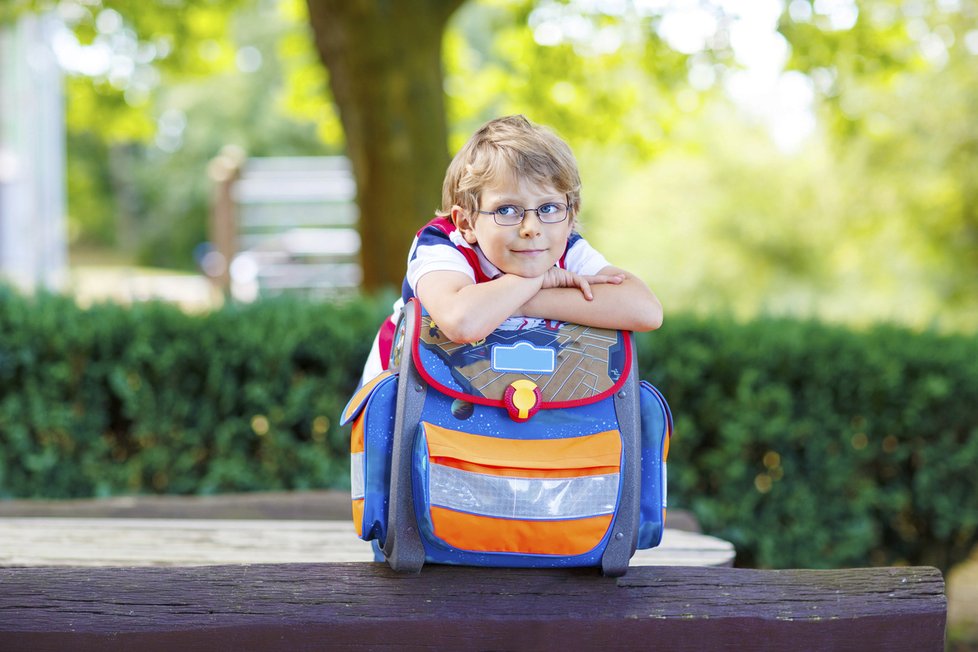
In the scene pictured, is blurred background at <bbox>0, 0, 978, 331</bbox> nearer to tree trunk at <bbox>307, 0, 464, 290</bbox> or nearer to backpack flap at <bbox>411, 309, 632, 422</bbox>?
tree trunk at <bbox>307, 0, 464, 290</bbox>

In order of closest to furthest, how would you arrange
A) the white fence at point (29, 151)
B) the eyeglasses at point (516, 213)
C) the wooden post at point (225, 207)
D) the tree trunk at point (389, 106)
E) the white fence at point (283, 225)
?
the eyeglasses at point (516, 213) → the tree trunk at point (389, 106) → the wooden post at point (225, 207) → the white fence at point (283, 225) → the white fence at point (29, 151)

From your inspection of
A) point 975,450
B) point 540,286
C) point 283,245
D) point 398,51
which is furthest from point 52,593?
point 283,245

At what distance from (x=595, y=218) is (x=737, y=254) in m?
7.00

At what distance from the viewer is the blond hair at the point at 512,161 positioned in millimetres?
1904

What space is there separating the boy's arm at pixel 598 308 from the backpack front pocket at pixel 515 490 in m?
0.24

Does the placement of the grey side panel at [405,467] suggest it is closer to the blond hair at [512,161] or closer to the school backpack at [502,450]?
the school backpack at [502,450]

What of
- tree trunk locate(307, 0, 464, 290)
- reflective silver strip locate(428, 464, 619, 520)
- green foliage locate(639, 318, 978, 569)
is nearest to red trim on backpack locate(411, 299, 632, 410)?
reflective silver strip locate(428, 464, 619, 520)

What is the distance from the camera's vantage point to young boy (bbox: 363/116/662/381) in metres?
1.87

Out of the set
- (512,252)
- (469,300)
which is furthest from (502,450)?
(512,252)

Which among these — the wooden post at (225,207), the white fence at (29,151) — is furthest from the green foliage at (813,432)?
the white fence at (29,151)

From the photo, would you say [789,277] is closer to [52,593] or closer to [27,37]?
[27,37]

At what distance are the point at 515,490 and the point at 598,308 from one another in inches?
15.7

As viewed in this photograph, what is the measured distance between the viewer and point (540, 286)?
1956 mm

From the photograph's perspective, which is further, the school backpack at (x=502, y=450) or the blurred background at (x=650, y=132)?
the blurred background at (x=650, y=132)
